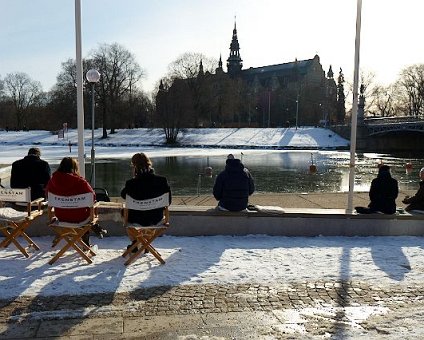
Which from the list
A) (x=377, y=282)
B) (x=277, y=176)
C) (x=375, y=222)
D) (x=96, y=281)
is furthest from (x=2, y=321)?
(x=277, y=176)

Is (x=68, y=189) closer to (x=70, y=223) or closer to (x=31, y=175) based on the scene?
(x=70, y=223)

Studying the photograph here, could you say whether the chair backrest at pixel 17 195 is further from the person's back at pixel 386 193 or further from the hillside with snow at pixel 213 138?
the hillside with snow at pixel 213 138

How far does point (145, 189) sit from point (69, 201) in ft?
3.21

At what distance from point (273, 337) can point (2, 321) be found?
8.34 ft

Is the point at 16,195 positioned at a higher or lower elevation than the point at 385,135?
higher

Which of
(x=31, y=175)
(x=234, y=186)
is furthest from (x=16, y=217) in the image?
(x=234, y=186)

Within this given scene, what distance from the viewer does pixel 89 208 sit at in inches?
244

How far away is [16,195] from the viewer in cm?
644

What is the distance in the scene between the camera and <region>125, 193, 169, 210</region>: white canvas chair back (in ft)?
19.9

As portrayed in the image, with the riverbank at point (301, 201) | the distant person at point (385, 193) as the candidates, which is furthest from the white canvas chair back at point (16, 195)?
the riverbank at point (301, 201)

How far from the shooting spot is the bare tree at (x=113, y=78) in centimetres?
7331

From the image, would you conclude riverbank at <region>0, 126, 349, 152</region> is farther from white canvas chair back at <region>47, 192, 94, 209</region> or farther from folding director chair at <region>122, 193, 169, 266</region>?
white canvas chair back at <region>47, 192, 94, 209</region>

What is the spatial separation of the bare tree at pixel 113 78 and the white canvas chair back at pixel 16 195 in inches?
2691

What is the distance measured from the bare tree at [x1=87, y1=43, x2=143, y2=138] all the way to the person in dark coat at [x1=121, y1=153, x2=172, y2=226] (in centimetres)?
6899
